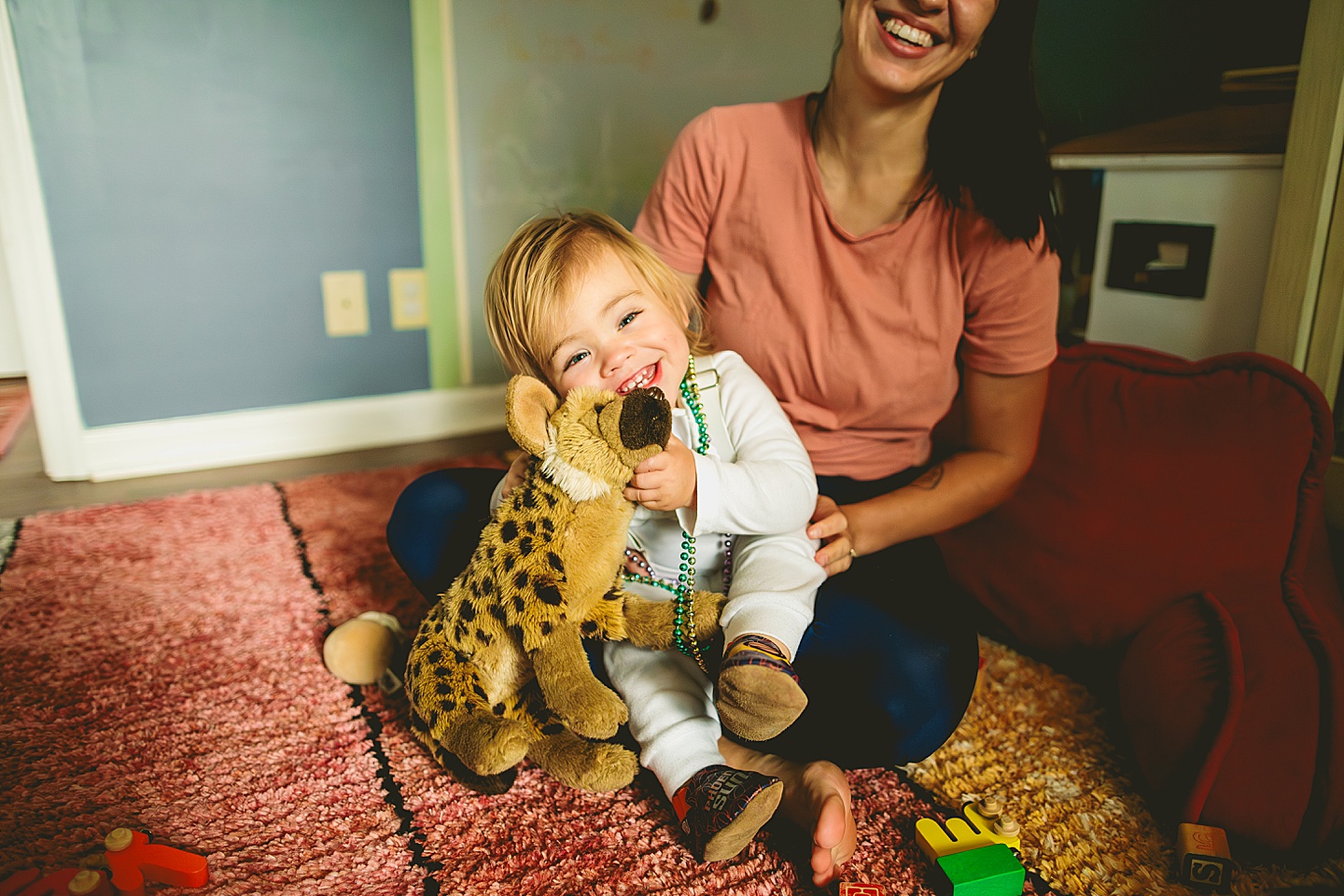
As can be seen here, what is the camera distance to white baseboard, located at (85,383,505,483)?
1.80 m

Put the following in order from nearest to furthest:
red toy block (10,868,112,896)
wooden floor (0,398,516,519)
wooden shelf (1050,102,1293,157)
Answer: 1. red toy block (10,868,112,896)
2. wooden shelf (1050,102,1293,157)
3. wooden floor (0,398,516,519)

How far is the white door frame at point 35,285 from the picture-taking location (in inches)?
61.7

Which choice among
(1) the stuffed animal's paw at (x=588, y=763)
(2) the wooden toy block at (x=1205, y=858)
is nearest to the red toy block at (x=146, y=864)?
(1) the stuffed animal's paw at (x=588, y=763)

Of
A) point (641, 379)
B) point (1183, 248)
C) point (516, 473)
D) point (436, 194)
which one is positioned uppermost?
point (436, 194)

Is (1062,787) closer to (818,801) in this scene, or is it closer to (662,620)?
(818,801)

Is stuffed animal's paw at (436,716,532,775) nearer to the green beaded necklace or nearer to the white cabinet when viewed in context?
the green beaded necklace

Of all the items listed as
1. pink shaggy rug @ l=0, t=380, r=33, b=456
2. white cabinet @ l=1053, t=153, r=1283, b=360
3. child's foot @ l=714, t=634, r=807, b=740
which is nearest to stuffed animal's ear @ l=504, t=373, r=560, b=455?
child's foot @ l=714, t=634, r=807, b=740

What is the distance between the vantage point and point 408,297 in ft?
6.53

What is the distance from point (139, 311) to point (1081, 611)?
1.76 m

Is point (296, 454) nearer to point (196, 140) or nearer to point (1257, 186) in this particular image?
point (196, 140)

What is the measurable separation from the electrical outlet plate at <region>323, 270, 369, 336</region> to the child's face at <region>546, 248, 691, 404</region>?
1.20m

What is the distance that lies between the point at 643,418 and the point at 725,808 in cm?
34

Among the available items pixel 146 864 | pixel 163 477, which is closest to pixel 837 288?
pixel 146 864

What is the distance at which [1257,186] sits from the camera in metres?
1.32
